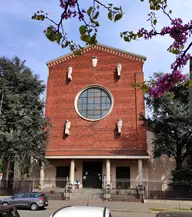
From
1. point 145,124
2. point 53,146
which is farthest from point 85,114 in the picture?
point 145,124

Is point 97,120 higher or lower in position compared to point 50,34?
higher

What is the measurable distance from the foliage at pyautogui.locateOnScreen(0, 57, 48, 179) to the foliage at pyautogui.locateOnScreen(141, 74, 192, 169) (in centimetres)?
1292

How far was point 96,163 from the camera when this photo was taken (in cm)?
3256

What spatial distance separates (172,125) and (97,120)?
9.32m

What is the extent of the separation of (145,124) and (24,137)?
13684mm

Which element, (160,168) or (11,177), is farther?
(11,177)

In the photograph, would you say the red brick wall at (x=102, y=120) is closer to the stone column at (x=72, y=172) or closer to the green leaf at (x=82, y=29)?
the stone column at (x=72, y=172)

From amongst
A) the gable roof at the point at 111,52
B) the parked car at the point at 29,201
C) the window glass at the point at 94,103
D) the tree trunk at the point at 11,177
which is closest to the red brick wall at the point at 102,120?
the gable roof at the point at 111,52

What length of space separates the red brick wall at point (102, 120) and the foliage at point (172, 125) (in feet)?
8.07

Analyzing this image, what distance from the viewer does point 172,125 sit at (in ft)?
91.3

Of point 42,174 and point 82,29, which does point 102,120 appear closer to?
point 42,174

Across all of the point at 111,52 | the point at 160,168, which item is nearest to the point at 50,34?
the point at 160,168

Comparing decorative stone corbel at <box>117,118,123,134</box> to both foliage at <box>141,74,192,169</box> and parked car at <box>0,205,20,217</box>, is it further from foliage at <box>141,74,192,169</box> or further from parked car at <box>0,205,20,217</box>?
parked car at <box>0,205,20,217</box>

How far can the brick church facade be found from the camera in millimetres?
30922
